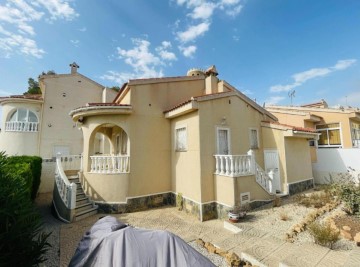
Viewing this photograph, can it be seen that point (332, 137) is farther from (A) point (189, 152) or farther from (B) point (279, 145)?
(A) point (189, 152)

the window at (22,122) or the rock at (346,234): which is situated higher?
the window at (22,122)

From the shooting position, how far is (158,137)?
39.9ft

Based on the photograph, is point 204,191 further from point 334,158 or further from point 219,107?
point 334,158

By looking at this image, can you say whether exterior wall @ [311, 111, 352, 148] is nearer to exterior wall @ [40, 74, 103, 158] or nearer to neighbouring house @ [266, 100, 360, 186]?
neighbouring house @ [266, 100, 360, 186]

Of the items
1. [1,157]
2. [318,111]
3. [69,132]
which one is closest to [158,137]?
[1,157]

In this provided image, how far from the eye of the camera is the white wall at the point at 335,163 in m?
14.1

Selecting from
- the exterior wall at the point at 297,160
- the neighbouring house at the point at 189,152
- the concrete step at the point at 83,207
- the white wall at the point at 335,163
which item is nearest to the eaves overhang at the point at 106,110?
the neighbouring house at the point at 189,152

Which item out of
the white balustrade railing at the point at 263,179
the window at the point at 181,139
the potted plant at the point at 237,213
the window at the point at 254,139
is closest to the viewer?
the potted plant at the point at 237,213

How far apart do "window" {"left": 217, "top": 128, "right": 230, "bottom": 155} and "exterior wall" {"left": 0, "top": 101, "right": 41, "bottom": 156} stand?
1792 centimetres

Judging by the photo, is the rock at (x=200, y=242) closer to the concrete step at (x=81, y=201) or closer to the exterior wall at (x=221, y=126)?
the exterior wall at (x=221, y=126)

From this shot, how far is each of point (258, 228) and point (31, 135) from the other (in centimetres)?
2097

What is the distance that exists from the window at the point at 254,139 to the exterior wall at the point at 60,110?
56.0 feet

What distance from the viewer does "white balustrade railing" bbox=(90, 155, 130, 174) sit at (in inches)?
439

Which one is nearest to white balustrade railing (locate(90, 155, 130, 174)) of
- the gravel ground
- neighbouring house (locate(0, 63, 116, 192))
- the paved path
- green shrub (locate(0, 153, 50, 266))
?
the paved path
